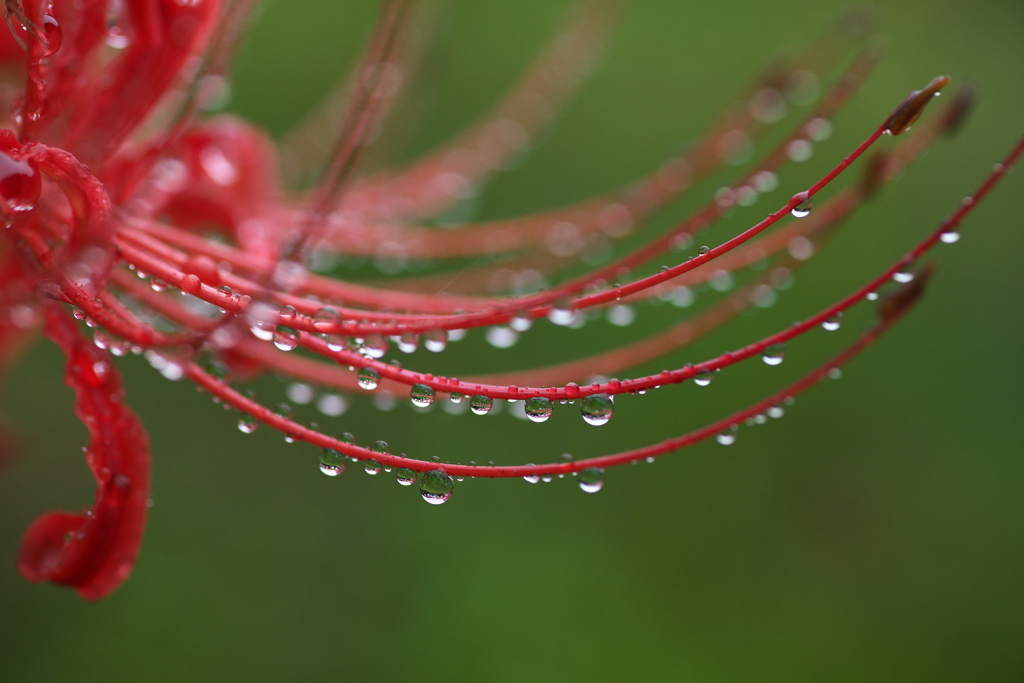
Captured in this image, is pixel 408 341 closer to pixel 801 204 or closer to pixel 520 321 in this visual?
pixel 520 321

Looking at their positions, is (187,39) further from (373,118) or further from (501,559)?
(501,559)

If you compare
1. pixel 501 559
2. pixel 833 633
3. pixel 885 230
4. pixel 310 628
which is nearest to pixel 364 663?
pixel 310 628

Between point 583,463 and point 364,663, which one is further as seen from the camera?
point 364,663

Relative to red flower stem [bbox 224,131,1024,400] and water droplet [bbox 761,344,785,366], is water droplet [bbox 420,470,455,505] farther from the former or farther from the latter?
water droplet [bbox 761,344,785,366]

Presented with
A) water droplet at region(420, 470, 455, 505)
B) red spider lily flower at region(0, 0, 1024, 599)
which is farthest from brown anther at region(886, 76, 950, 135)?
water droplet at region(420, 470, 455, 505)

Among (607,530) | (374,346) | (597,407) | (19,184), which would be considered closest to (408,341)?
(374,346)
